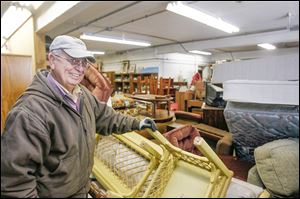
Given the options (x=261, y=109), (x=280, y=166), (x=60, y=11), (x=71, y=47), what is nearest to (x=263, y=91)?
(x=261, y=109)

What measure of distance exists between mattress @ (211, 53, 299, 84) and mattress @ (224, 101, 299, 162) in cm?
5

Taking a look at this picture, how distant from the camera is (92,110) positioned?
0.82 meters

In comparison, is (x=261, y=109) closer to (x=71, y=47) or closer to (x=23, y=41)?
(x=71, y=47)

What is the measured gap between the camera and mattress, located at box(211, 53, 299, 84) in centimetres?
37

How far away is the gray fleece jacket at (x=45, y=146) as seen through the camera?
0.47 meters

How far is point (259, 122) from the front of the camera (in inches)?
16.8

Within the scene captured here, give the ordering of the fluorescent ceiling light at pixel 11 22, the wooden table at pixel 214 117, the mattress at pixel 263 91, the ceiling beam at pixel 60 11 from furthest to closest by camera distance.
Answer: the fluorescent ceiling light at pixel 11 22 < the ceiling beam at pixel 60 11 < the wooden table at pixel 214 117 < the mattress at pixel 263 91

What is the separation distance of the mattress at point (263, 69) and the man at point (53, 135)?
0.95ft

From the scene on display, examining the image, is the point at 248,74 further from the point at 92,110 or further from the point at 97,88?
the point at 97,88

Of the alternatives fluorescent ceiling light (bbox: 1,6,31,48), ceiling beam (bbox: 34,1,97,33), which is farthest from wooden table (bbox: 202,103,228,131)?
fluorescent ceiling light (bbox: 1,6,31,48)

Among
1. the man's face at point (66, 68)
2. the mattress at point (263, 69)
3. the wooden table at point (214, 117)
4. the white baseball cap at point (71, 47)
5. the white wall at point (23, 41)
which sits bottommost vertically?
the wooden table at point (214, 117)

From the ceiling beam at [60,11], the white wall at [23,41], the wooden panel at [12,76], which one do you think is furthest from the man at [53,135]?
the wooden panel at [12,76]

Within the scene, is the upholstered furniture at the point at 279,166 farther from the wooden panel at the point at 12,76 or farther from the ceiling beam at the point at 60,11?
the wooden panel at the point at 12,76

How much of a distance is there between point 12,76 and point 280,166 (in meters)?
3.56
